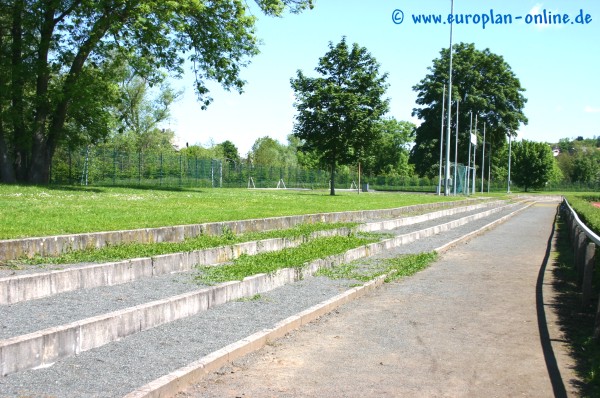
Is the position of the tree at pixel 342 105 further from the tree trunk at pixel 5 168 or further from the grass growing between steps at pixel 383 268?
the grass growing between steps at pixel 383 268

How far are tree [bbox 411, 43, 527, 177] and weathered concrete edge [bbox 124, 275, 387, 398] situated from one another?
72.9m

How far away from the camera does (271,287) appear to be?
32.7ft

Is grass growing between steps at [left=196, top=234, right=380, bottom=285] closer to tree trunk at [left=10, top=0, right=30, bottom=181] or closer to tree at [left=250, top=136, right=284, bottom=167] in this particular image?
tree trunk at [left=10, top=0, right=30, bottom=181]

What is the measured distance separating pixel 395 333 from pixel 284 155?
385ft

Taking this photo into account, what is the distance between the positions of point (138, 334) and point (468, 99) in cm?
7740

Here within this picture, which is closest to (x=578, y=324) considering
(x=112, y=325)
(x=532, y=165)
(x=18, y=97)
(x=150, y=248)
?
(x=112, y=325)

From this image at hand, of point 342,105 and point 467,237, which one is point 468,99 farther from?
point 467,237

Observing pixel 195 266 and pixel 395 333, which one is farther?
pixel 195 266

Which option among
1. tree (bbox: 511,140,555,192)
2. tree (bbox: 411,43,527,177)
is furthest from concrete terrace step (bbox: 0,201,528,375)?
tree (bbox: 511,140,555,192)

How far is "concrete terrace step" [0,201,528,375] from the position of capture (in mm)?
5301

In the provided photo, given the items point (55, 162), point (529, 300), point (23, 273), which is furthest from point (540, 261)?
point (55, 162)

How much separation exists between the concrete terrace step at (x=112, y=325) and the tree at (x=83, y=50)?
19385 millimetres

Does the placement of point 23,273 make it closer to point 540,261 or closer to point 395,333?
point 395,333

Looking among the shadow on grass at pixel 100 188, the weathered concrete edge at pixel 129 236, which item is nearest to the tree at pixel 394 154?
the shadow on grass at pixel 100 188
